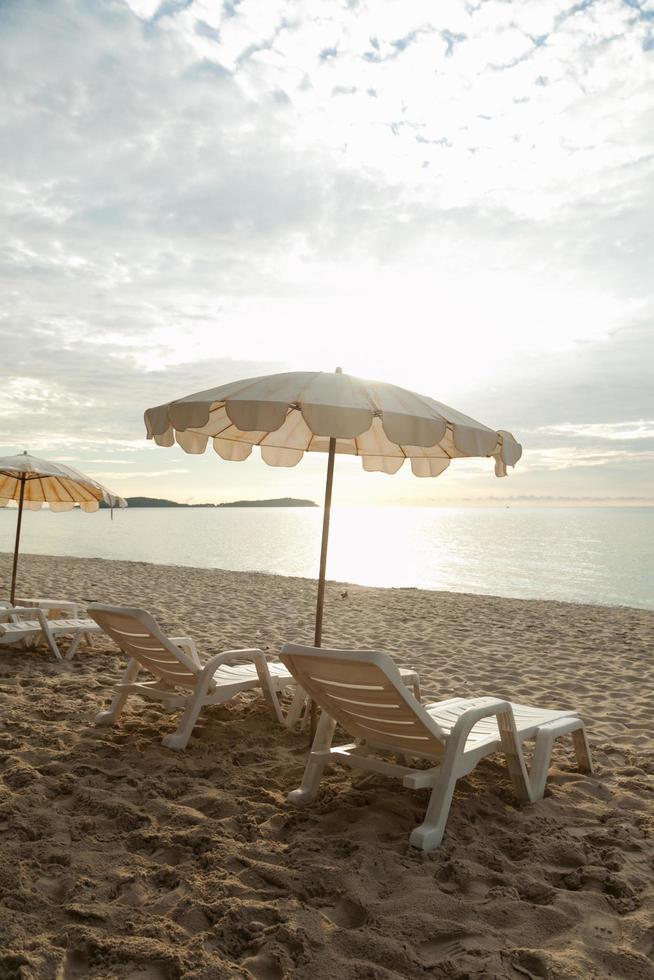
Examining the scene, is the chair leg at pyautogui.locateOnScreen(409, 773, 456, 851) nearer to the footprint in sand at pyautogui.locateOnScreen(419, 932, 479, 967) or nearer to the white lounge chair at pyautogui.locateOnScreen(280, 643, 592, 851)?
the white lounge chair at pyautogui.locateOnScreen(280, 643, 592, 851)

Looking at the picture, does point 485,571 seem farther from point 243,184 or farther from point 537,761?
point 537,761

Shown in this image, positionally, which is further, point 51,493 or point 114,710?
point 51,493

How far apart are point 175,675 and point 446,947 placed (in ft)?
7.88

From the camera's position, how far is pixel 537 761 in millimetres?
3396

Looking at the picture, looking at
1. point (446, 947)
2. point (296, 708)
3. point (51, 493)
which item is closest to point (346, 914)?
point (446, 947)

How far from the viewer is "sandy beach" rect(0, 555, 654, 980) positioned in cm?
203

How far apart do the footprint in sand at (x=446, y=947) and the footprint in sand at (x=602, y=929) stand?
15.7 inches

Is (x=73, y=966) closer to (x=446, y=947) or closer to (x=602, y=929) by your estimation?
(x=446, y=947)

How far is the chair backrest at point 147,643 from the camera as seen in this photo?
380cm

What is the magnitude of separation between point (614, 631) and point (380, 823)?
8313 millimetres

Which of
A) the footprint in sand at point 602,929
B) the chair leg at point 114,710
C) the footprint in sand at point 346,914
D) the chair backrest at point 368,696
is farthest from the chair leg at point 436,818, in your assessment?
the chair leg at point 114,710

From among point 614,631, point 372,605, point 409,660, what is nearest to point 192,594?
point 372,605

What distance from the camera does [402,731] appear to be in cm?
297

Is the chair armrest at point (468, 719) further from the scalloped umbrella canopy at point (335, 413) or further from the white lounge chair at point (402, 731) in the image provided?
the scalloped umbrella canopy at point (335, 413)
